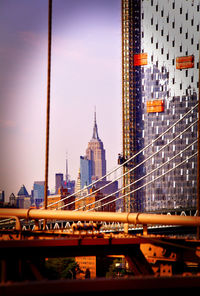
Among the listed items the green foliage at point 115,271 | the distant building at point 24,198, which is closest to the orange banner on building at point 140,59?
the green foliage at point 115,271

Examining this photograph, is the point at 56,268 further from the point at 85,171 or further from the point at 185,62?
the point at 85,171

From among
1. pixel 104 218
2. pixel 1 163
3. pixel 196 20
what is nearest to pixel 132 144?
pixel 196 20

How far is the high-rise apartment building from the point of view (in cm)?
8181

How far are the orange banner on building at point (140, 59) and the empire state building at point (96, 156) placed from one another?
84.5 m

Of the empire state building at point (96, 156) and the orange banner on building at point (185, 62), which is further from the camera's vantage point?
the empire state building at point (96, 156)

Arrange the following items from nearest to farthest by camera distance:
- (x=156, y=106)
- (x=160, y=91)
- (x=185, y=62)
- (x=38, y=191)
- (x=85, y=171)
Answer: (x=185, y=62) → (x=156, y=106) → (x=160, y=91) → (x=38, y=191) → (x=85, y=171)

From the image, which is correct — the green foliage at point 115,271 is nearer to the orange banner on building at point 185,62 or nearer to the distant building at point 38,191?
the orange banner on building at point 185,62

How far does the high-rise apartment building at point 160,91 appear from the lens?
8181 cm

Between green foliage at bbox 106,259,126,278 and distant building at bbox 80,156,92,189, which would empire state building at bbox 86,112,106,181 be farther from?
green foliage at bbox 106,259,126,278

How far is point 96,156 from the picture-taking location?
18600cm

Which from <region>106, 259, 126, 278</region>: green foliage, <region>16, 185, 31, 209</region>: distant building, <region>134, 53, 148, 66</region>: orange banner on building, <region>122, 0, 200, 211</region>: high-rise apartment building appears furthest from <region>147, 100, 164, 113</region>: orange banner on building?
<region>16, 185, 31, 209</region>: distant building

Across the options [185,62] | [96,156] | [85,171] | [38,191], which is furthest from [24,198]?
[185,62]

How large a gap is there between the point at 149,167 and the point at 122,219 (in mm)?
75637

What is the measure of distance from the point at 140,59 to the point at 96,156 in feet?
322
